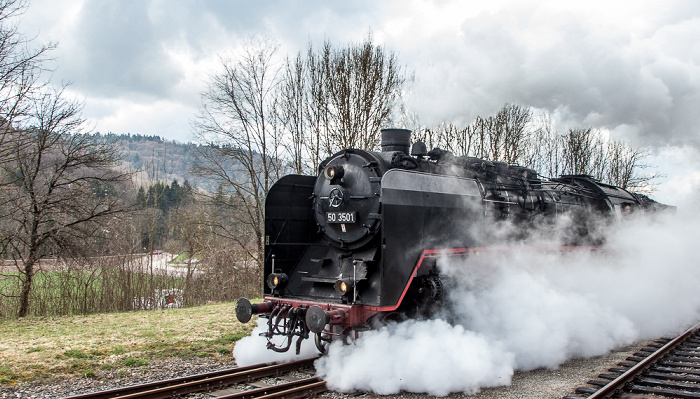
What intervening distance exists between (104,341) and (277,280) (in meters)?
3.80

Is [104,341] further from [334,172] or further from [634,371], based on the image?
[634,371]

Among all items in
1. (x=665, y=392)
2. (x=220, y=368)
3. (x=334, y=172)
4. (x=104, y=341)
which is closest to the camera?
(x=665, y=392)

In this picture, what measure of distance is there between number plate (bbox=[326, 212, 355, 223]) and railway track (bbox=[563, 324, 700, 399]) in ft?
10.9

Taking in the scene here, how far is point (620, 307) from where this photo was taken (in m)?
10.1

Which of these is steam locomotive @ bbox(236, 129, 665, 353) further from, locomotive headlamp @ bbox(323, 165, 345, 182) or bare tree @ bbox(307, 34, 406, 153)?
bare tree @ bbox(307, 34, 406, 153)

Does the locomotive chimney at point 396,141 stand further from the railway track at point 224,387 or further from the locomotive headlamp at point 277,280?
the railway track at point 224,387

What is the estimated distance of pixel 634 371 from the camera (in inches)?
257

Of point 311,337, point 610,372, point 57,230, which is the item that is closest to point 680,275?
point 610,372

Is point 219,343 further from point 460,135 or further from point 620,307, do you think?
point 460,135

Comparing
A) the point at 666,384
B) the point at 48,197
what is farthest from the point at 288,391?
the point at 48,197

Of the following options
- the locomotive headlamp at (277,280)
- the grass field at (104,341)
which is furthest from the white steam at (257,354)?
the grass field at (104,341)

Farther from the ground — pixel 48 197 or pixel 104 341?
A: pixel 48 197

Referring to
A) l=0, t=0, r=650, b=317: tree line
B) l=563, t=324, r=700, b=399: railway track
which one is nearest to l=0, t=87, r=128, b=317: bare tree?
l=0, t=0, r=650, b=317: tree line

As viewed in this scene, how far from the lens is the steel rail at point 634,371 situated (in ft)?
18.4
